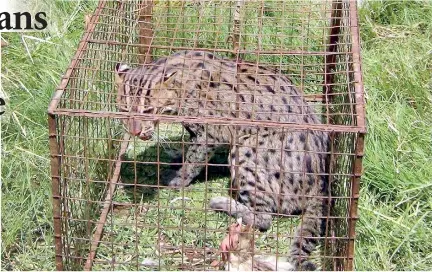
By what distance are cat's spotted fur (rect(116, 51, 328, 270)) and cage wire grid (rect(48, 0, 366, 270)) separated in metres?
0.04

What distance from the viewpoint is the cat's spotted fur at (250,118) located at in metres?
4.29

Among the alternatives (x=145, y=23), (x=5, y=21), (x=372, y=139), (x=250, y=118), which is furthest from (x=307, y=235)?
(x=5, y=21)

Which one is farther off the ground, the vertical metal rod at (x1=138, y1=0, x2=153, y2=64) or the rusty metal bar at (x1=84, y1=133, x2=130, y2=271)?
the vertical metal rod at (x1=138, y1=0, x2=153, y2=64)

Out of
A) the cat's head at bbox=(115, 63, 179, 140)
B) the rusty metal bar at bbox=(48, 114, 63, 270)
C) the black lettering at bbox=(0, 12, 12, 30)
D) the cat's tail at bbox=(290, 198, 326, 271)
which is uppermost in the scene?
the black lettering at bbox=(0, 12, 12, 30)

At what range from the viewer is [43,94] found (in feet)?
17.1

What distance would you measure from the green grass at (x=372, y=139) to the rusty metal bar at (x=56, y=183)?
0.47 m

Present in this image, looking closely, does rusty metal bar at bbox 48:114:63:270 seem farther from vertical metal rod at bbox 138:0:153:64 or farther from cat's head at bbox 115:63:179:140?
vertical metal rod at bbox 138:0:153:64

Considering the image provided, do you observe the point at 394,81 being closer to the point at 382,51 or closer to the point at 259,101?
the point at 382,51

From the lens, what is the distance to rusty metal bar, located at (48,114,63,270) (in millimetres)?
3512

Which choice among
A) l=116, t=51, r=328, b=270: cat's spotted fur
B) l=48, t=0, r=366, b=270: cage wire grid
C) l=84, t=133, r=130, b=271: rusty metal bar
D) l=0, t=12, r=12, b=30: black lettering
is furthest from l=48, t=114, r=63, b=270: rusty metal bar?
l=0, t=12, r=12, b=30: black lettering

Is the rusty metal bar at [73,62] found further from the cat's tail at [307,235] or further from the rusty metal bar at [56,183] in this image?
the cat's tail at [307,235]

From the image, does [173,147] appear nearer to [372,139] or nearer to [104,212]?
[104,212]

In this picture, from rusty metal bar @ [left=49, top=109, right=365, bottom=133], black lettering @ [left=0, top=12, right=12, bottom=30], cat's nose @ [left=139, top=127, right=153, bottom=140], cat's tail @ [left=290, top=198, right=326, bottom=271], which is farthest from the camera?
black lettering @ [left=0, top=12, right=12, bottom=30]

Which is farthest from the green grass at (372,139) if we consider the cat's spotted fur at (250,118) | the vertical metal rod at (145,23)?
the vertical metal rod at (145,23)
